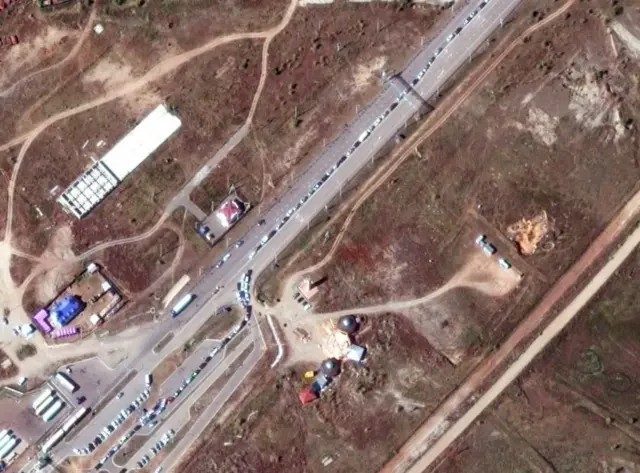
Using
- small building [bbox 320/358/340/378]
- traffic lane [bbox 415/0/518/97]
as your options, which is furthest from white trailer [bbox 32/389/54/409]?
Answer: traffic lane [bbox 415/0/518/97]

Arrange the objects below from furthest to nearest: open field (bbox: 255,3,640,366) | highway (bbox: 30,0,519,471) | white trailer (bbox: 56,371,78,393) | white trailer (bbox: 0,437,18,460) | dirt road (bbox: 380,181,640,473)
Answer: highway (bbox: 30,0,519,471), white trailer (bbox: 56,371,78,393), white trailer (bbox: 0,437,18,460), open field (bbox: 255,3,640,366), dirt road (bbox: 380,181,640,473)

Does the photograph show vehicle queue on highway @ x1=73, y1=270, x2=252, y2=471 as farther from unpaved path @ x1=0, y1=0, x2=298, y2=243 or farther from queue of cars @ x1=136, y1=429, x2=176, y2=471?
unpaved path @ x1=0, y1=0, x2=298, y2=243

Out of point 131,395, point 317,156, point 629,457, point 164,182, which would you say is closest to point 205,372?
point 131,395

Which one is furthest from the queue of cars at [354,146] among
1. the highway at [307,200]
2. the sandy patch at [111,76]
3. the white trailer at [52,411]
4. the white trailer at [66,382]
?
the white trailer at [52,411]

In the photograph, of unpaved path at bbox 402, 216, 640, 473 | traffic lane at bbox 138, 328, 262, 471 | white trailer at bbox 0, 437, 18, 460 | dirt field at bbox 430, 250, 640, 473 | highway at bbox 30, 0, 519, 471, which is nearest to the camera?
dirt field at bbox 430, 250, 640, 473

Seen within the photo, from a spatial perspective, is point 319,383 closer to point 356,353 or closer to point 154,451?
point 356,353

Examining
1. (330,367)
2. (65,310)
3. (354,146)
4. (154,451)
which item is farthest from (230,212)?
(154,451)
